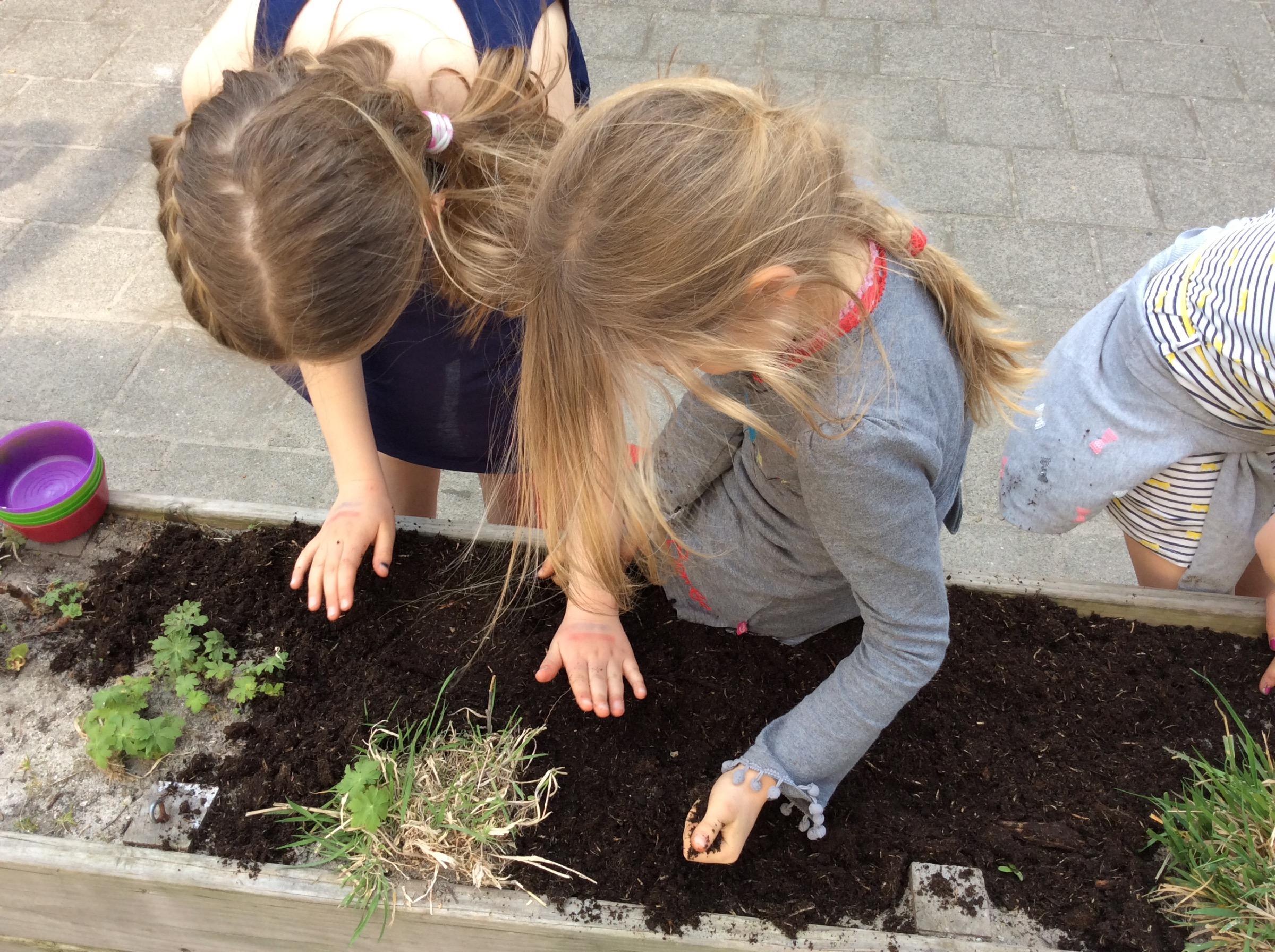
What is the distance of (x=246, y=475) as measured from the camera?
276 cm

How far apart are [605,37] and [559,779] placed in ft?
11.3

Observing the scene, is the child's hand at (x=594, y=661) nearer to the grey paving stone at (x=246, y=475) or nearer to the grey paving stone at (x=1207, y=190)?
the grey paving stone at (x=246, y=475)

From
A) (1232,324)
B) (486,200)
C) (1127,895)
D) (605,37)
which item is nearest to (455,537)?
(486,200)

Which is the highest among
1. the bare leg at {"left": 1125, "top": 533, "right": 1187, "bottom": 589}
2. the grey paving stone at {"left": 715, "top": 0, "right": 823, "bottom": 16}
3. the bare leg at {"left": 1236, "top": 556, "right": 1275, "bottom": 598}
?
the grey paving stone at {"left": 715, "top": 0, "right": 823, "bottom": 16}

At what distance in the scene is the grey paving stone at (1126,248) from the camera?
3.21 meters

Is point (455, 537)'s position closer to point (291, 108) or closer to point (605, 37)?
point (291, 108)

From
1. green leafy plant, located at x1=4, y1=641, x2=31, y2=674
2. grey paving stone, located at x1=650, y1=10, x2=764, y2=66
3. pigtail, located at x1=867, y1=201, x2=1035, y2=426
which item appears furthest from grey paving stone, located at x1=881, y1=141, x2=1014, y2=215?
green leafy plant, located at x1=4, y1=641, x2=31, y2=674

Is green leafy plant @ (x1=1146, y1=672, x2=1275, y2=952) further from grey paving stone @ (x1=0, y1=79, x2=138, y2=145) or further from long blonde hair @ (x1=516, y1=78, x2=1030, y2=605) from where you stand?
grey paving stone @ (x1=0, y1=79, x2=138, y2=145)

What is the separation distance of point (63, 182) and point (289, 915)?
10.3 feet

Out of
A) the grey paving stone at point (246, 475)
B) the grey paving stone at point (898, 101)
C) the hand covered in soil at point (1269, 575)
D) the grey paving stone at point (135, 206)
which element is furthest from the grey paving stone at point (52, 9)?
the hand covered in soil at point (1269, 575)

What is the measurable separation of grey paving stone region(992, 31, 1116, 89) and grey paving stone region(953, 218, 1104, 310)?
3.08 feet

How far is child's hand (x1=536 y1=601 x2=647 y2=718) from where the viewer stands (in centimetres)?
157

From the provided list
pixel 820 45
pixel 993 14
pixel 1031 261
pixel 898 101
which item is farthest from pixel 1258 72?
pixel 820 45

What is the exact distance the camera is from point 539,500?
141 centimetres
